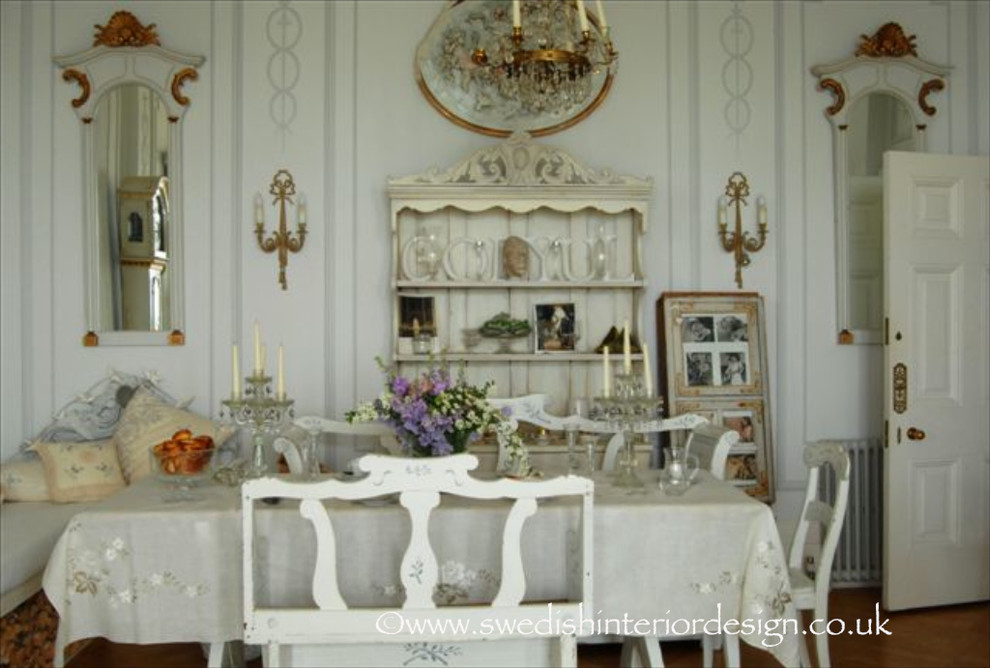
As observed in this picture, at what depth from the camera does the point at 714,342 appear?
4367mm

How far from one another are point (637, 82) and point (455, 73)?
97 centimetres

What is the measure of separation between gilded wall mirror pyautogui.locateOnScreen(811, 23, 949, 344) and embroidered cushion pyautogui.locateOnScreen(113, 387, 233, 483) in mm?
3318

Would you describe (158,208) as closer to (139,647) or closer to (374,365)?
(374,365)

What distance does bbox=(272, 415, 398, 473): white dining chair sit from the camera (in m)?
3.23

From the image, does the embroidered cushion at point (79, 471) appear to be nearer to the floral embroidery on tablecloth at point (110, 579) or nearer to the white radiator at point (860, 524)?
the floral embroidery on tablecloth at point (110, 579)

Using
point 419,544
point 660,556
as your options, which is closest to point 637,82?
point 660,556

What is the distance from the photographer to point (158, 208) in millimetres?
4305

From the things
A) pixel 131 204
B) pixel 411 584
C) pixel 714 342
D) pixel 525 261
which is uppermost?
pixel 131 204

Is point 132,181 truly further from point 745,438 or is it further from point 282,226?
point 745,438

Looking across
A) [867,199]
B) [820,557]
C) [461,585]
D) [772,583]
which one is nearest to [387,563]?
[461,585]

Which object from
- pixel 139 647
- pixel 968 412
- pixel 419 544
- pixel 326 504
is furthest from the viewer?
pixel 968 412

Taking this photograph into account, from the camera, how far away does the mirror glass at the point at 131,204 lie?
4.29m

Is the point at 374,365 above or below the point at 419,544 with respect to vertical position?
above

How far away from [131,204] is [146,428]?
1.17 meters
